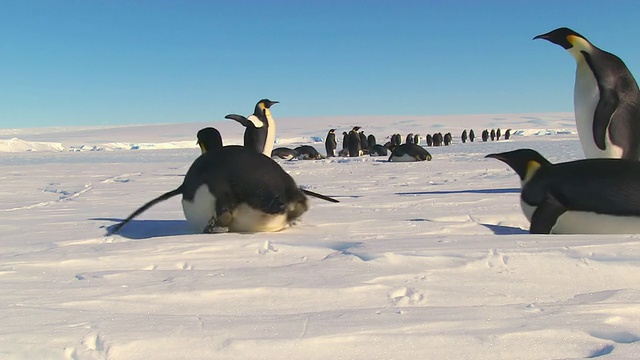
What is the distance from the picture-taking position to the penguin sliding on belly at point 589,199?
10.3ft

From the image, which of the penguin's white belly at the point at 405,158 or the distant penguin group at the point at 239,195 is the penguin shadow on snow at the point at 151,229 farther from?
the penguin's white belly at the point at 405,158

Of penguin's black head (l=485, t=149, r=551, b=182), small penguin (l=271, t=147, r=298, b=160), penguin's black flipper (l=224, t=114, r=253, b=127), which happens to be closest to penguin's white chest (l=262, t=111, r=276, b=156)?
penguin's black flipper (l=224, t=114, r=253, b=127)

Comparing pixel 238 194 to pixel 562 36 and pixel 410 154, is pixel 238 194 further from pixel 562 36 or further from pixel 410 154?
pixel 410 154

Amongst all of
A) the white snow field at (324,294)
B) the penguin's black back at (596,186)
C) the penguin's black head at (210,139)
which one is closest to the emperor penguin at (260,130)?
the penguin's black head at (210,139)

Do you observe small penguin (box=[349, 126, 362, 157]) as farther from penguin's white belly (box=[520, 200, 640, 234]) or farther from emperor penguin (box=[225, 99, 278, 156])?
penguin's white belly (box=[520, 200, 640, 234])

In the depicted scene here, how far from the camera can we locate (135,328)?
1.67m

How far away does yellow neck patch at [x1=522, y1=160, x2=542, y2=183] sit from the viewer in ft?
11.8

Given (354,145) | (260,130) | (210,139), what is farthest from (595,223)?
(354,145)

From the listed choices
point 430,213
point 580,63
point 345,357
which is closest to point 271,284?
point 345,357

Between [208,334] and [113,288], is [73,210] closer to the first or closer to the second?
[113,288]

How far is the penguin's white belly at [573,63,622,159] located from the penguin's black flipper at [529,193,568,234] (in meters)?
2.99

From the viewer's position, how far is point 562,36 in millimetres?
6609

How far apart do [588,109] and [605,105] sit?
219mm

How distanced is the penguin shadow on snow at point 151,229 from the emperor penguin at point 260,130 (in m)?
6.36
